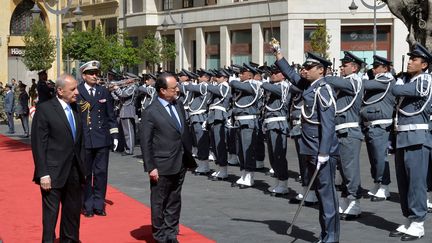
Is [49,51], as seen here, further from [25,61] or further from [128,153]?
[128,153]

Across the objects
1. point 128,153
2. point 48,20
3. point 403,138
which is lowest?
point 128,153

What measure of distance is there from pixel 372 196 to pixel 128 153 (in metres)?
9.31

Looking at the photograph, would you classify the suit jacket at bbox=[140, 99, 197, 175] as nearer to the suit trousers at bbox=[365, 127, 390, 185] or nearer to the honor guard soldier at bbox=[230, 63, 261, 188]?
the suit trousers at bbox=[365, 127, 390, 185]

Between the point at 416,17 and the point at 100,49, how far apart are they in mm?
29980

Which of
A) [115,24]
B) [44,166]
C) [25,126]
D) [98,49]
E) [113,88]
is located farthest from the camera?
[115,24]

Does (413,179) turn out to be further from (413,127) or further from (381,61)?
(381,61)

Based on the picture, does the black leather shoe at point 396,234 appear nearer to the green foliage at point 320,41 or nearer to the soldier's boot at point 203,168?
the soldier's boot at point 203,168

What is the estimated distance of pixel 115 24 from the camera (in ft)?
228

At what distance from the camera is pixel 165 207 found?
31.2 ft

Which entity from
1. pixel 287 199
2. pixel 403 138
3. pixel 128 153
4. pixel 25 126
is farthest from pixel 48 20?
pixel 403 138

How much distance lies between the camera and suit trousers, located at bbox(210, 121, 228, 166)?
15.3m

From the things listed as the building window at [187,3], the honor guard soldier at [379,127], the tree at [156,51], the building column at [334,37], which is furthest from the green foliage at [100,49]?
the honor guard soldier at [379,127]

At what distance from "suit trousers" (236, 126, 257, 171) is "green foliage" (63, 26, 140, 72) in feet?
96.3

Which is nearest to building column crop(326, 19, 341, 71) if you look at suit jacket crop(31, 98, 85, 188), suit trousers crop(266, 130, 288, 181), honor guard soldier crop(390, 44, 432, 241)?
suit trousers crop(266, 130, 288, 181)
